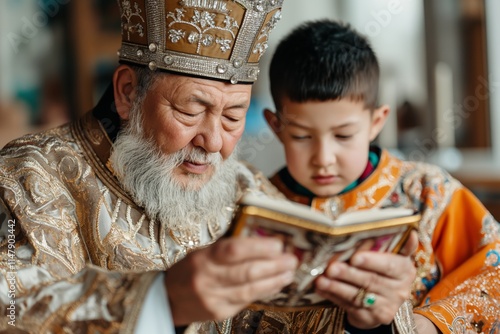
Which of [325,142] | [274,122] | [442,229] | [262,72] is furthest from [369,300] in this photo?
[262,72]

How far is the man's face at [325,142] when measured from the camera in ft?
9.35

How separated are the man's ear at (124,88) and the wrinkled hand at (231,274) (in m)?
0.88

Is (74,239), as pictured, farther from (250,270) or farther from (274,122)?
(274,122)

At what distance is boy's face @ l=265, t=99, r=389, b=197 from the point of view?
285 centimetres

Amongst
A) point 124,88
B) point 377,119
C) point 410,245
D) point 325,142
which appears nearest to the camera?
point 410,245

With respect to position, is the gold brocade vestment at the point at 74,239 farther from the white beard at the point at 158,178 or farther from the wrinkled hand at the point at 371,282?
the wrinkled hand at the point at 371,282

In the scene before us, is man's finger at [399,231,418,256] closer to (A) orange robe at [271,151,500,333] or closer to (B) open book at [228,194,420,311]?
(B) open book at [228,194,420,311]

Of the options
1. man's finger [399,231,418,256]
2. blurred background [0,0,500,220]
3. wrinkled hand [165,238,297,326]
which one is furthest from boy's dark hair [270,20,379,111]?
blurred background [0,0,500,220]

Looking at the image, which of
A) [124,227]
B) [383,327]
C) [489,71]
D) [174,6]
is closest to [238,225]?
[383,327]

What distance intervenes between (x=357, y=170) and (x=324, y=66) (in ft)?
1.30

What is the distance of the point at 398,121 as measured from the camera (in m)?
8.62

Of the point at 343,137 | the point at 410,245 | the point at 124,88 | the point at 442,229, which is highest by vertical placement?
the point at 124,88

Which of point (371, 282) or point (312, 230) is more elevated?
point (312, 230)

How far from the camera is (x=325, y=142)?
9.32ft
